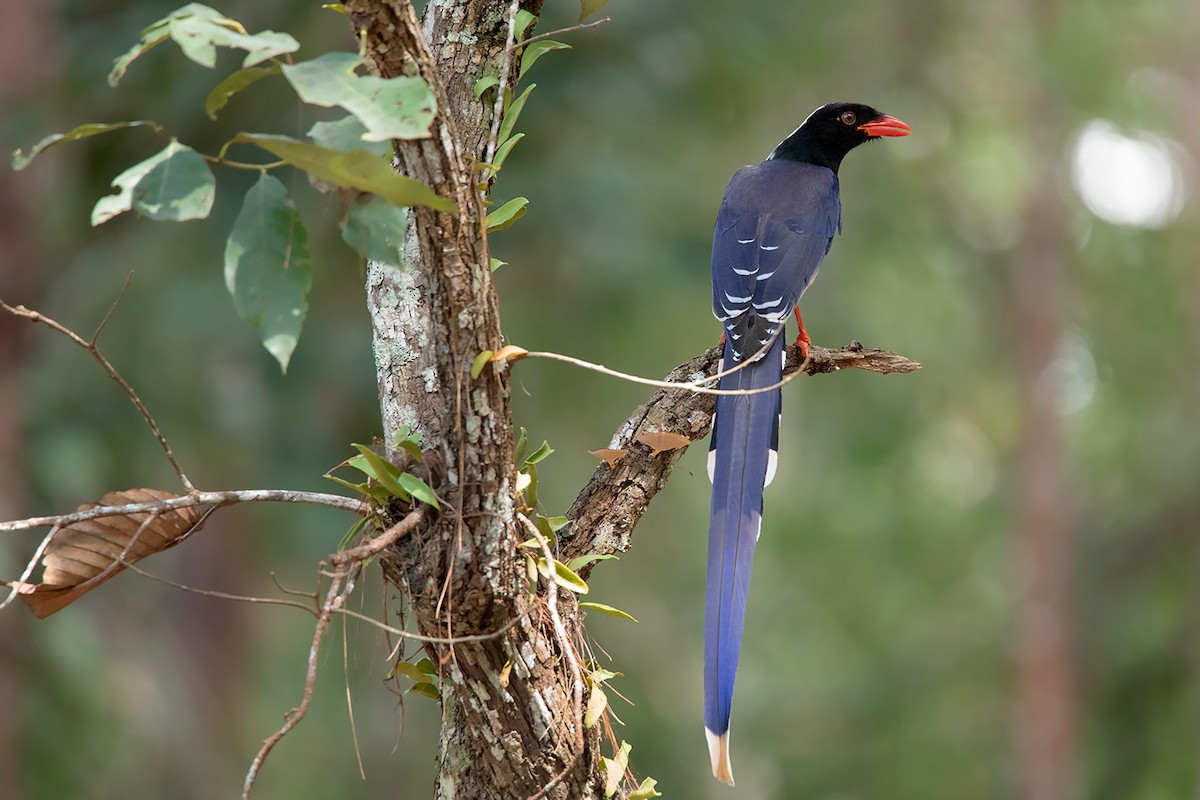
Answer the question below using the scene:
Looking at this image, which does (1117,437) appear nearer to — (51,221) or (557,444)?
(557,444)

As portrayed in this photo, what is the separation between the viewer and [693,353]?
30.6 ft

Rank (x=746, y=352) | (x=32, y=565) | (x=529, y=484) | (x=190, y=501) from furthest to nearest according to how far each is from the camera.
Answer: (x=746, y=352) → (x=529, y=484) → (x=190, y=501) → (x=32, y=565)

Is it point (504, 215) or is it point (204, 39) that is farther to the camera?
point (504, 215)

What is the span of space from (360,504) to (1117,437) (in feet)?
35.4

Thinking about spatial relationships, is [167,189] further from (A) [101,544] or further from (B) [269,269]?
(A) [101,544]

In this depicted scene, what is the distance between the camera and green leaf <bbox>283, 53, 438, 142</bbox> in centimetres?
141

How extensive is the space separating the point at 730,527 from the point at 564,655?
1.61ft

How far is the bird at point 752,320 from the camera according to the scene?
2270 millimetres

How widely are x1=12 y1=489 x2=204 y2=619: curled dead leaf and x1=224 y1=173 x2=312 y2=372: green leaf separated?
630 millimetres

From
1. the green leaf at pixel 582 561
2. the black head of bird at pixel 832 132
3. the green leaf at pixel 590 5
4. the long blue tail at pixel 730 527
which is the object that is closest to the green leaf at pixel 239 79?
the green leaf at pixel 590 5

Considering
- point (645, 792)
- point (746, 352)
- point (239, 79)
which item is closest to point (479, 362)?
point (239, 79)

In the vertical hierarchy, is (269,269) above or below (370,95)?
below

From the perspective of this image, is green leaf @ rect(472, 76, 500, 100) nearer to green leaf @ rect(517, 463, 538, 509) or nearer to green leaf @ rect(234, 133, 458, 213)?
green leaf @ rect(517, 463, 538, 509)

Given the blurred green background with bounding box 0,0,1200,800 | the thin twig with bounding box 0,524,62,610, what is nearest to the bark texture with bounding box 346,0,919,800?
the thin twig with bounding box 0,524,62,610
